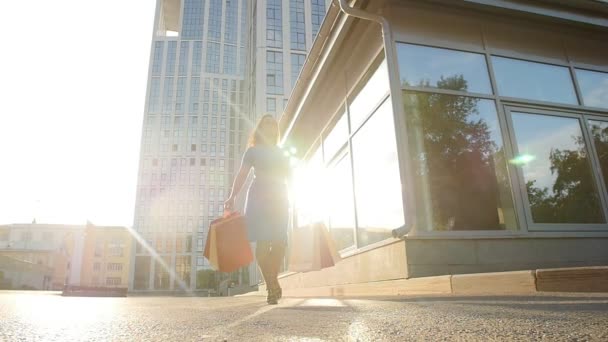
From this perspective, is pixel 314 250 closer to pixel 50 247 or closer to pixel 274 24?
pixel 274 24

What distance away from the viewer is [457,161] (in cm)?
546

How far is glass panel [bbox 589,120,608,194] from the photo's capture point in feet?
19.1

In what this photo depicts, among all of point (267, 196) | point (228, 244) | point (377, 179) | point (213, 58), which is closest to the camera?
point (267, 196)

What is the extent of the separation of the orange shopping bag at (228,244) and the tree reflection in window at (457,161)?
1.99 m

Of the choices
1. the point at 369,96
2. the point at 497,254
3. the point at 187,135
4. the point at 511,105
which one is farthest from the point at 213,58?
the point at 497,254

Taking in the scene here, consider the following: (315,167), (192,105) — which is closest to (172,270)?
(192,105)

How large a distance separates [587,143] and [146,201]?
4963 cm

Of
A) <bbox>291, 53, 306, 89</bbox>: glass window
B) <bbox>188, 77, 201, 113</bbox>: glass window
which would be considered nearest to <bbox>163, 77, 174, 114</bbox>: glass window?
<bbox>188, 77, 201, 113</bbox>: glass window

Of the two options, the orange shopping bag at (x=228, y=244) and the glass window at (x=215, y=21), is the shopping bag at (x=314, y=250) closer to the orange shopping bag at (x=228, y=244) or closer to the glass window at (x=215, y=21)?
the orange shopping bag at (x=228, y=244)

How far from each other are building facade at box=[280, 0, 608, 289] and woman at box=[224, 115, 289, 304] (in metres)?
1.39

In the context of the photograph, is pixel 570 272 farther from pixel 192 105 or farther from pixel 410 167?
pixel 192 105

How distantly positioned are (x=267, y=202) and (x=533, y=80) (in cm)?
449

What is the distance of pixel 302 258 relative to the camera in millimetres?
5508

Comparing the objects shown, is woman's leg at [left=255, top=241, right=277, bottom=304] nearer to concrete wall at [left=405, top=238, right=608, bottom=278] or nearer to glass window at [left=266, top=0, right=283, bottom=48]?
concrete wall at [left=405, top=238, right=608, bottom=278]
